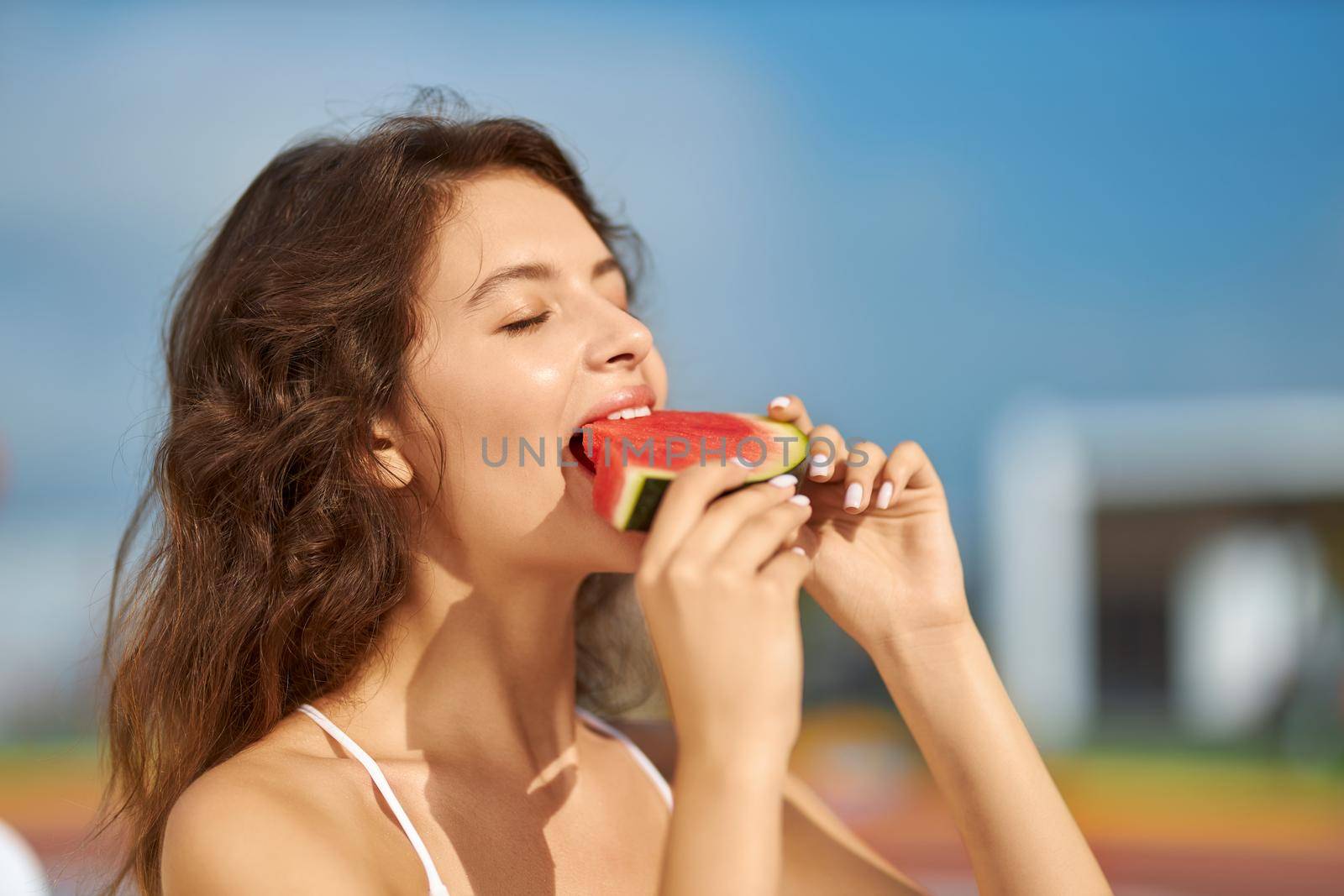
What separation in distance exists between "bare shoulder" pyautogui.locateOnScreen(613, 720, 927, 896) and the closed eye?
1342 mm

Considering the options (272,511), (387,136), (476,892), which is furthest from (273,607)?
(387,136)

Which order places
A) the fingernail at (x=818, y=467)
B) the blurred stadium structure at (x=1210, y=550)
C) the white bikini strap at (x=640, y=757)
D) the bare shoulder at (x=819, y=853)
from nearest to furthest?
1. the fingernail at (x=818, y=467)
2. the bare shoulder at (x=819, y=853)
3. the white bikini strap at (x=640, y=757)
4. the blurred stadium structure at (x=1210, y=550)

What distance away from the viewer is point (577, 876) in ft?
8.35

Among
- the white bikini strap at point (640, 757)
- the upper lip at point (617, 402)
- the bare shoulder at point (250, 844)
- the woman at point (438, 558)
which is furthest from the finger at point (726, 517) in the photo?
the white bikini strap at point (640, 757)

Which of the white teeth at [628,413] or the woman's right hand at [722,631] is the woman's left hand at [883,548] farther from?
the woman's right hand at [722,631]

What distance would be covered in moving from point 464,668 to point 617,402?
2.53ft

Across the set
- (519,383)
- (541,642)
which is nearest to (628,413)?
(519,383)

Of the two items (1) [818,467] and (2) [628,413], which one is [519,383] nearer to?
(2) [628,413]

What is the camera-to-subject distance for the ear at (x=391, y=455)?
2602 mm

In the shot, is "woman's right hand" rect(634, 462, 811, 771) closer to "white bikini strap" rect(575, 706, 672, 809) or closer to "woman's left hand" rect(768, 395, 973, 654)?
"woman's left hand" rect(768, 395, 973, 654)

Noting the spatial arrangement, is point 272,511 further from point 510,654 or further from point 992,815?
point 992,815

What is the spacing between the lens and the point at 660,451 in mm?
2344

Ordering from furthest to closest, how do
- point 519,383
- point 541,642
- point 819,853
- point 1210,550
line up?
point 1210,550, point 819,853, point 541,642, point 519,383

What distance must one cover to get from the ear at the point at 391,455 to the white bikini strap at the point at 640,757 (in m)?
0.96
